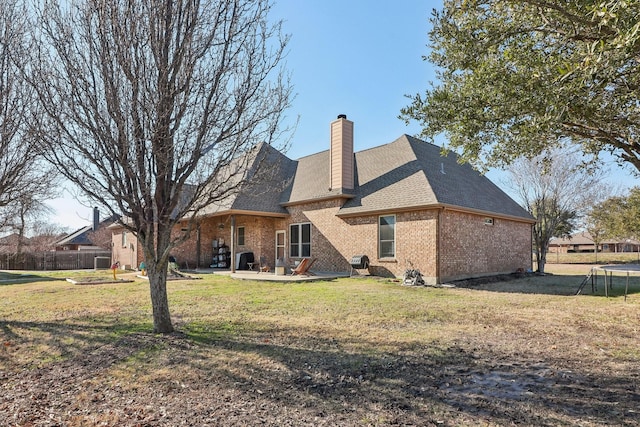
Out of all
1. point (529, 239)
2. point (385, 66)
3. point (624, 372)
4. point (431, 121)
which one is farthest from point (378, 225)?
point (624, 372)

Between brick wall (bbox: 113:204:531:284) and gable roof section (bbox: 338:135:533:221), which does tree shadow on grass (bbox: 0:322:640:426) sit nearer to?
brick wall (bbox: 113:204:531:284)

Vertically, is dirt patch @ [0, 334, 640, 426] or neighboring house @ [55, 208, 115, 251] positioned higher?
neighboring house @ [55, 208, 115, 251]

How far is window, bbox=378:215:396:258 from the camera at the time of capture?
1499 cm

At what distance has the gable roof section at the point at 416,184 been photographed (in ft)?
47.2

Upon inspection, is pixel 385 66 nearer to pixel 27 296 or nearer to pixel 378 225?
pixel 378 225

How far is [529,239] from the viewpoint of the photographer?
1992 cm

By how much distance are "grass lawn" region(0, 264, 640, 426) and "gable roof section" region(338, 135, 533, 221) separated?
5.83 meters

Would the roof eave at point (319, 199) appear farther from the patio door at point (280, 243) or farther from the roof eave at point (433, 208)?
the patio door at point (280, 243)

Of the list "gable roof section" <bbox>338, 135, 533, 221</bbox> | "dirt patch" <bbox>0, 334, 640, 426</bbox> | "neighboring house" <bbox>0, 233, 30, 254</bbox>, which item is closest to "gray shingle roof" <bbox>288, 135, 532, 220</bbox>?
"gable roof section" <bbox>338, 135, 533, 221</bbox>

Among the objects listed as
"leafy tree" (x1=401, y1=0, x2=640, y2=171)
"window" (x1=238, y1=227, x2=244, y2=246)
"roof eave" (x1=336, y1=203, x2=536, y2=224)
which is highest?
"leafy tree" (x1=401, y1=0, x2=640, y2=171)

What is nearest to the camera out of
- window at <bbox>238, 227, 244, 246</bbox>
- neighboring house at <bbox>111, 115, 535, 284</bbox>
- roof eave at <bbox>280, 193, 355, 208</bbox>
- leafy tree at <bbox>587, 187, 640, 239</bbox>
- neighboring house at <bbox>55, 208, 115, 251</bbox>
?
neighboring house at <bbox>111, 115, 535, 284</bbox>

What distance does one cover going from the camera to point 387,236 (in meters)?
15.2

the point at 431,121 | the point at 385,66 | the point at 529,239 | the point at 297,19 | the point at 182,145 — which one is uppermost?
the point at 385,66

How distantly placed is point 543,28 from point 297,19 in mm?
4014
